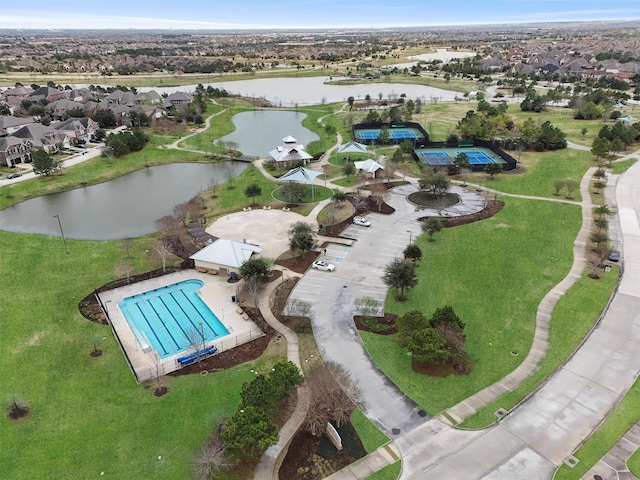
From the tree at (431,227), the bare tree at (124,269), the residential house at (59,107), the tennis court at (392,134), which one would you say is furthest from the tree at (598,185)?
the residential house at (59,107)

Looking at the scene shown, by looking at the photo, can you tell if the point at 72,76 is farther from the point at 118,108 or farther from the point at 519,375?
the point at 519,375

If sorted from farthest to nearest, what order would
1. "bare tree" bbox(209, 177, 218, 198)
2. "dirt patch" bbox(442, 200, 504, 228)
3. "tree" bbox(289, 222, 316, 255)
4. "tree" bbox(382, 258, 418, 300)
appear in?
"bare tree" bbox(209, 177, 218, 198) < "dirt patch" bbox(442, 200, 504, 228) < "tree" bbox(289, 222, 316, 255) < "tree" bbox(382, 258, 418, 300)

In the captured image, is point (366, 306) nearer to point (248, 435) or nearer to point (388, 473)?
point (388, 473)

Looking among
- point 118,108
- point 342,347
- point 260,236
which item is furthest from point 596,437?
point 118,108

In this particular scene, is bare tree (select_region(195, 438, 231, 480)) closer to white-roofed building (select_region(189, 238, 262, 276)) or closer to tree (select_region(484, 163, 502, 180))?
white-roofed building (select_region(189, 238, 262, 276))

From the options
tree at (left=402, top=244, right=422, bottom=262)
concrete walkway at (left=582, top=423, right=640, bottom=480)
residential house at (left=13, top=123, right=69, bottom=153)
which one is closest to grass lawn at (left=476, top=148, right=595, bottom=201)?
tree at (left=402, top=244, right=422, bottom=262)

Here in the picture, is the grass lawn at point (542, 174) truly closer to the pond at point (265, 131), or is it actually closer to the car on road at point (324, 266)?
the car on road at point (324, 266)

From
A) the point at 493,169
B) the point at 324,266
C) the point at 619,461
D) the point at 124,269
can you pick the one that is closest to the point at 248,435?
the point at 619,461
